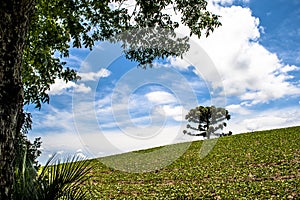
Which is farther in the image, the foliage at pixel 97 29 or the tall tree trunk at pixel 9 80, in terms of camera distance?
the foliage at pixel 97 29

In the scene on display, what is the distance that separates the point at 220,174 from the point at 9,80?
573 inches

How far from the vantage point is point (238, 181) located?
14891mm

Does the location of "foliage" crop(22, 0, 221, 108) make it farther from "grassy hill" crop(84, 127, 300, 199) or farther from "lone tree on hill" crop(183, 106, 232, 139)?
"lone tree on hill" crop(183, 106, 232, 139)

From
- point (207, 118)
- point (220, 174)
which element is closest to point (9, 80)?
point (220, 174)

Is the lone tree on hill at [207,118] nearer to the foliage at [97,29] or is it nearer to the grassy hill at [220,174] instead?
the grassy hill at [220,174]

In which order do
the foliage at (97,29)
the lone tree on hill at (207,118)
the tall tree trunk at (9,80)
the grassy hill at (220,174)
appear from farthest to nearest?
the lone tree on hill at (207,118) < the grassy hill at (220,174) < the foliage at (97,29) < the tall tree trunk at (9,80)

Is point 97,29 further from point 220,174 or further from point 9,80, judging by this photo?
point 220,174

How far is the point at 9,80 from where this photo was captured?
11.5 ft

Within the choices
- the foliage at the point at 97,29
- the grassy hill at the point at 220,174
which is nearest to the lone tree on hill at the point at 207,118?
the grassy hill at the point at 220,174

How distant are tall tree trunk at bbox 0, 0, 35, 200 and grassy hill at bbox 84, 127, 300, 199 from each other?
7.32 m


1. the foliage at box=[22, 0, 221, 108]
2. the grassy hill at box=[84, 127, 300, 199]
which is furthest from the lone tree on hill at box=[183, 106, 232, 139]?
the foliage at box=[22, 0, 221, 108]

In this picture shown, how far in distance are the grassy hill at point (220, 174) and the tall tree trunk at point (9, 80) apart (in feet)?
24.0

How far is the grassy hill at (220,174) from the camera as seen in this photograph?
13.3 metres

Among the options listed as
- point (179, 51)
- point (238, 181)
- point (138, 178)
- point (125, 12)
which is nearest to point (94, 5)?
point (125, 12)
